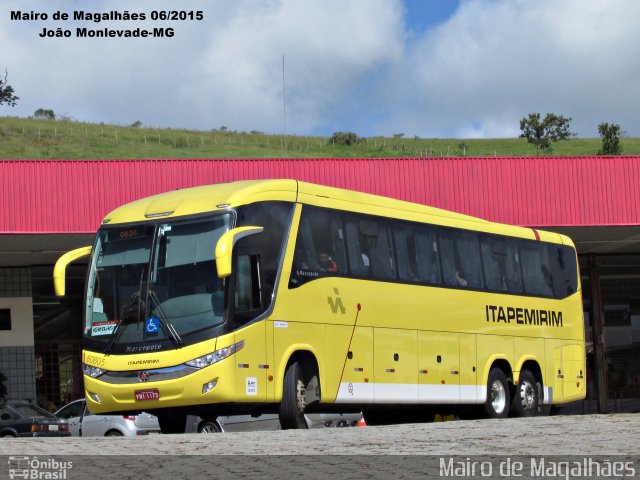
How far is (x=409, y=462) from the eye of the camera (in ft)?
34.0

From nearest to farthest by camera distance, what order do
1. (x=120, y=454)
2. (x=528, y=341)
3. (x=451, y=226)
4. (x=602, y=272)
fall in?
(x=120, y=454) → (x=451, y=226) → (x=528, y=341) → (x=602, y=272)

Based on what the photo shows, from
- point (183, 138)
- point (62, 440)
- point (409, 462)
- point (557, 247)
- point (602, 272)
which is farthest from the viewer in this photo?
point (183, 138)

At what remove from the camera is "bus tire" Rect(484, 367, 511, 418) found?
2206cm

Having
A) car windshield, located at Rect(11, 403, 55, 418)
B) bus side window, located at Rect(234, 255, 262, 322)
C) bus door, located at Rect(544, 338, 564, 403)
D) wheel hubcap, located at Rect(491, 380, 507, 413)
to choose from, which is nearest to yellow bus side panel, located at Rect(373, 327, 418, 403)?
wheel hubcap, located at Rect(491, 380, 507, 413)

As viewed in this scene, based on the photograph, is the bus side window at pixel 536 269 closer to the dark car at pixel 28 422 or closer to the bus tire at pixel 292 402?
the bus tire at pixel 292 402

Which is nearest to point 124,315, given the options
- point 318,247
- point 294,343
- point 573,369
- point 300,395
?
point 294,343

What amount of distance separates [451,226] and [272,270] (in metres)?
5.70

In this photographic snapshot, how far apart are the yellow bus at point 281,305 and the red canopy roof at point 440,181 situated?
7377 mm

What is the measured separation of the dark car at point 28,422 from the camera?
2532cm

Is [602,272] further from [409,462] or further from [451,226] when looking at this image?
[409,462]

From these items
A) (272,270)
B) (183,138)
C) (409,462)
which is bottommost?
(409,462)

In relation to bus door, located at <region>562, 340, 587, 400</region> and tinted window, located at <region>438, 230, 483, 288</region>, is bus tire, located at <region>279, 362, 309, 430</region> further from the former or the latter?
bus door, located at <region>562, 340, 587, 400</region>

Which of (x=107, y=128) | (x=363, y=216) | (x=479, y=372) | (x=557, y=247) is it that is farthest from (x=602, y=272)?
(x=107, y=128)

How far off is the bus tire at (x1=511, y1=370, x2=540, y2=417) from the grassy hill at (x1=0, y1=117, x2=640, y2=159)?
66.4 meters
